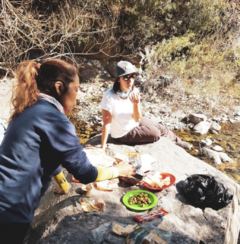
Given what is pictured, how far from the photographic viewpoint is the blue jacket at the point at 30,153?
4.80 ft

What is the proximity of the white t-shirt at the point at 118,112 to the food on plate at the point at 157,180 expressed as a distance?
3.68 feet

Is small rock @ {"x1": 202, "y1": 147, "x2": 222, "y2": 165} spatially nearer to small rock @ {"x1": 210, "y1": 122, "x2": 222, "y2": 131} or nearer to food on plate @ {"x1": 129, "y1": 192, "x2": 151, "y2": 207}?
small rock @ {"x1": 210, "y1": 122, "x2": 222, "y2": 131}

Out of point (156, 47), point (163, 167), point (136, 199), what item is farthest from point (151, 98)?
point (136, 199)

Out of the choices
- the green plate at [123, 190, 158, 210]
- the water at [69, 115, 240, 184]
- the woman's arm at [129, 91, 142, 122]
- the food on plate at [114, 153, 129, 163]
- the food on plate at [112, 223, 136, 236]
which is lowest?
the water at [69, 115, 240, 184]

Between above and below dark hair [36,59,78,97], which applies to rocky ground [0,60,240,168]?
below

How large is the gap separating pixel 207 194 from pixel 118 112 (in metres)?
1.75

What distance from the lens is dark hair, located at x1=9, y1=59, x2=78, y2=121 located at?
149cm

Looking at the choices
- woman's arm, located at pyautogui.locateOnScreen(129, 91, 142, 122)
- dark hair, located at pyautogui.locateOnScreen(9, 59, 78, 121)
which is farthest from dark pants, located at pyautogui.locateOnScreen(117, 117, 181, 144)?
dark hair, located at pyautogui.locateOnScreen(9, 59, 78, 121)

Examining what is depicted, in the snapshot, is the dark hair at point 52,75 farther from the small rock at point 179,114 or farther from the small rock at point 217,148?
the small rock at point 179,114

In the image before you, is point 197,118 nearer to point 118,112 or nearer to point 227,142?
point 227,142

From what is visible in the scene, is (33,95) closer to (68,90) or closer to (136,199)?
(68,90)

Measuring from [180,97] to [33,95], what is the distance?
6.90 m

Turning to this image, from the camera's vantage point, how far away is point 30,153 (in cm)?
A: 149

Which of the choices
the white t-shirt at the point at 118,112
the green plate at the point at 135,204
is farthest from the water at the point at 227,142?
the green plate at the point at 135,204
